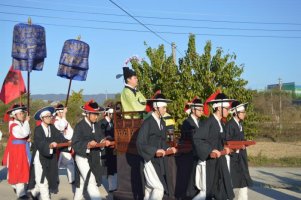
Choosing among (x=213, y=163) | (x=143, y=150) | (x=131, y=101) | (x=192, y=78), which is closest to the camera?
(x=213, y=163)

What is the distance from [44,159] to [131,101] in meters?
1.85

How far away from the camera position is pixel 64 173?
12.9m

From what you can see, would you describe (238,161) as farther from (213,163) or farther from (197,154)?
(197,154)

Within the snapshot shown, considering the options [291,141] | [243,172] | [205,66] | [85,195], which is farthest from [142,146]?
[291,141]

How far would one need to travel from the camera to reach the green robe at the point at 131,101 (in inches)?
311

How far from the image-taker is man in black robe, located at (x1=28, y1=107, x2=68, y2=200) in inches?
320

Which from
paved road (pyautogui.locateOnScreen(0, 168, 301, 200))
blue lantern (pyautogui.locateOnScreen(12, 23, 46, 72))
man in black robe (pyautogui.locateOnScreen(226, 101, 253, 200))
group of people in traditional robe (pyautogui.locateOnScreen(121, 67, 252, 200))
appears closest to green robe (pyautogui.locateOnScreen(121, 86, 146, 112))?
group of people in traditional robe (pyautogui.locateOnScreen(121, 67, 252, 200))

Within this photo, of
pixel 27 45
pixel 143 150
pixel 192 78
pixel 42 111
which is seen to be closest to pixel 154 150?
pixel 143 150

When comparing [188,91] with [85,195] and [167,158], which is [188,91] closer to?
[85,195]

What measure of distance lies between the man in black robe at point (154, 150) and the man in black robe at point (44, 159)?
6.85 ft

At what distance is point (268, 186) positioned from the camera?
400 inches

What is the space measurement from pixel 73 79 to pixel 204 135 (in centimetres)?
400

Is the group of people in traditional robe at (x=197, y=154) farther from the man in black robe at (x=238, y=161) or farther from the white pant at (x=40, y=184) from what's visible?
the white pant at (x=40, y=184)

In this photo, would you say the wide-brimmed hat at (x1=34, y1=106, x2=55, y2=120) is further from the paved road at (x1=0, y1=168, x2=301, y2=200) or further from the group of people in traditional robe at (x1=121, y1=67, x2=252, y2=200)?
the group of people in traditional robe at (x1=121, y1=67, x2=252, y2=200)
